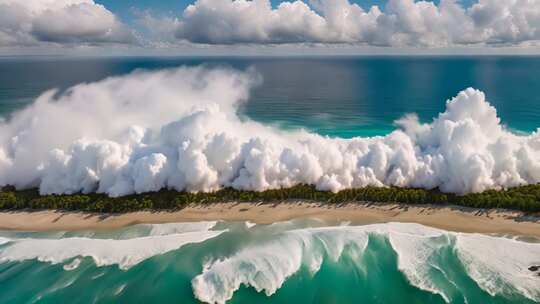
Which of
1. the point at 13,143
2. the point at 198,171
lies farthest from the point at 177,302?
the point at 13,143

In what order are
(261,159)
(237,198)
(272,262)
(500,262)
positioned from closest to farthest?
1. (500,262)
2. (272,262)
3. (237,198)
4. (261,159)

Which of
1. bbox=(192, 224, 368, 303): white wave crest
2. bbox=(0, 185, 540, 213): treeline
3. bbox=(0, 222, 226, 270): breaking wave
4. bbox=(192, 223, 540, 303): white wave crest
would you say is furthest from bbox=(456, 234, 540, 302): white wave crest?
bbox=(0, 222, 226, 270): breaking wave

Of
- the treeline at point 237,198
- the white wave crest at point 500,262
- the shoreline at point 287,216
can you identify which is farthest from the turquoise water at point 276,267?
the treeline at point 237,198

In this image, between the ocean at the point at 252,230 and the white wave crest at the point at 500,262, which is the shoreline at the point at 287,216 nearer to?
the ocean at the point at 252,230

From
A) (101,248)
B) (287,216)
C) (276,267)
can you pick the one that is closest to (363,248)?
(276,267)

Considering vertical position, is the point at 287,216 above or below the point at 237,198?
below

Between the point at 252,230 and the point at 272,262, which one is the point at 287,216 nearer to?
the point at 252,230
